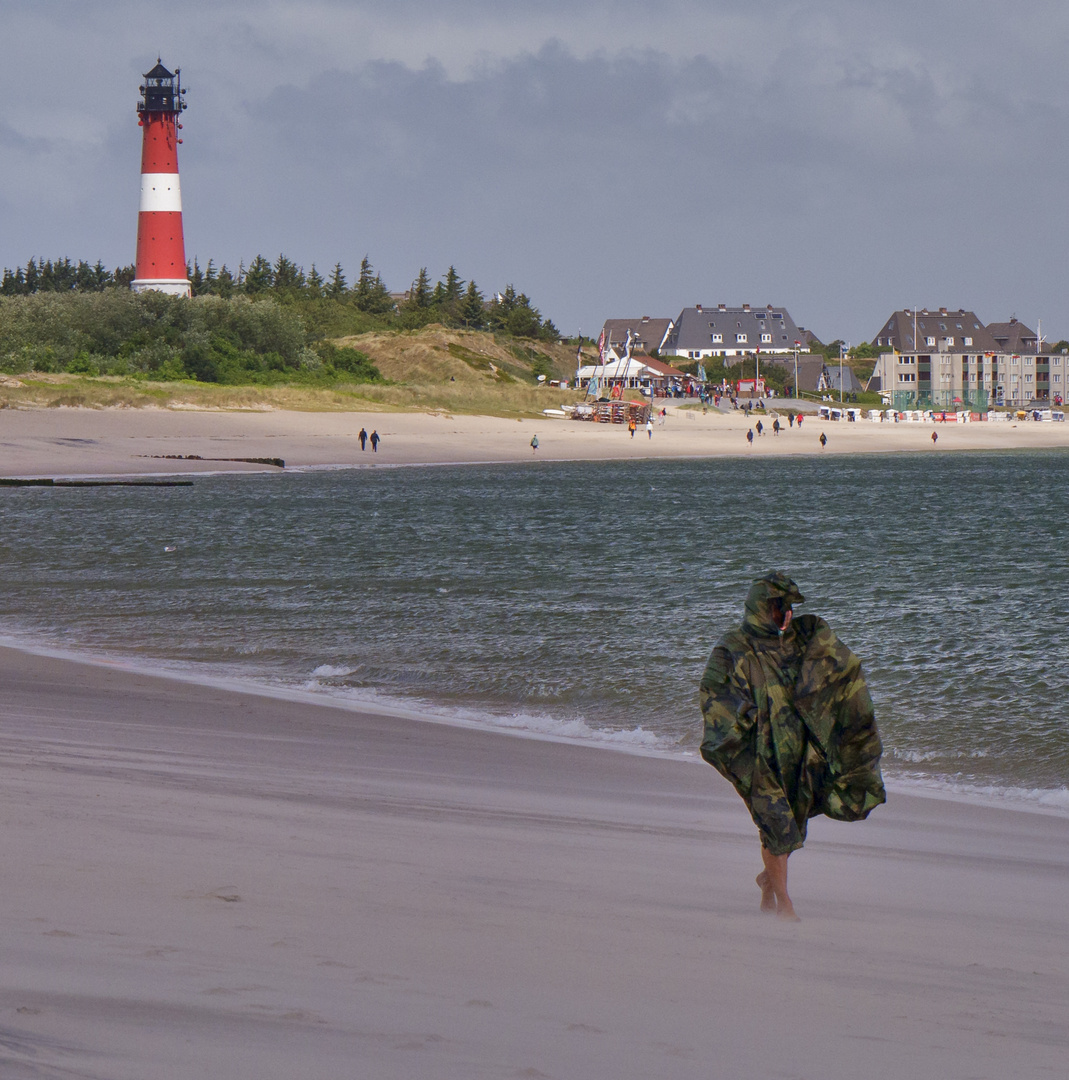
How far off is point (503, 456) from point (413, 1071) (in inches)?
2765

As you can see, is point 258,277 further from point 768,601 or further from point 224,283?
point 768,601

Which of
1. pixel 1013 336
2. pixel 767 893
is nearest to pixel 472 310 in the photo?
pixel 1013 336

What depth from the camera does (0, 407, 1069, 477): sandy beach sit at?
5741 cm

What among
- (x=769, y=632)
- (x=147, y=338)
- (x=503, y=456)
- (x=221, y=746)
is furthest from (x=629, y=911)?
(x=147, y=338)

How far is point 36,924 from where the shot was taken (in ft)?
16.1

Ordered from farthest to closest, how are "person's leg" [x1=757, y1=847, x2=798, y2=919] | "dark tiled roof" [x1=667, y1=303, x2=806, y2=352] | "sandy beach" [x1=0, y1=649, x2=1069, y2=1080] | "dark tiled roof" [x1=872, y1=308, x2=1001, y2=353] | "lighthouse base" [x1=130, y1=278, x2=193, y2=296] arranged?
"dark tiled roof" [x1=667, y1=303, x2=806, y2=352] → "dark tiled roof" [x1=872, y1=308, x2=1001, y2=353] → "lighthouse base" [x1=130, y1=278, x2=193, y2=296] → "person's leg" [x1=757, y1=847, x2=798, y2=919] → "sandy beach" [x1=0, y1=649, x2=1069, y2=1080]

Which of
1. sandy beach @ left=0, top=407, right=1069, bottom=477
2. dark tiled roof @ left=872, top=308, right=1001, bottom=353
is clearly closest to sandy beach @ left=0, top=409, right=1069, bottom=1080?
sandy beach @ left=0, top=407, right=1069, bottom=477

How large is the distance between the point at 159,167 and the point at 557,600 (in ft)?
257

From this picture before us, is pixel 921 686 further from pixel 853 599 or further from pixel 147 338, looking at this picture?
pixel 147 338

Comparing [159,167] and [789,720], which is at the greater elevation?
[159,167]

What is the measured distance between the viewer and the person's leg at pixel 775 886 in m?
5.65

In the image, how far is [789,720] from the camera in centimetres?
548

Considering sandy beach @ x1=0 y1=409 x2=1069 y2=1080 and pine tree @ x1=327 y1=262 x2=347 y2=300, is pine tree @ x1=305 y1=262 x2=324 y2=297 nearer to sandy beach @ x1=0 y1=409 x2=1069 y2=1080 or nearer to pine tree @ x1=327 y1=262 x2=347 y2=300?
pine tree @ x1=327 y1=262 x2=347 y2=300

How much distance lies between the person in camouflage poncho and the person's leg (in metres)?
0.08
